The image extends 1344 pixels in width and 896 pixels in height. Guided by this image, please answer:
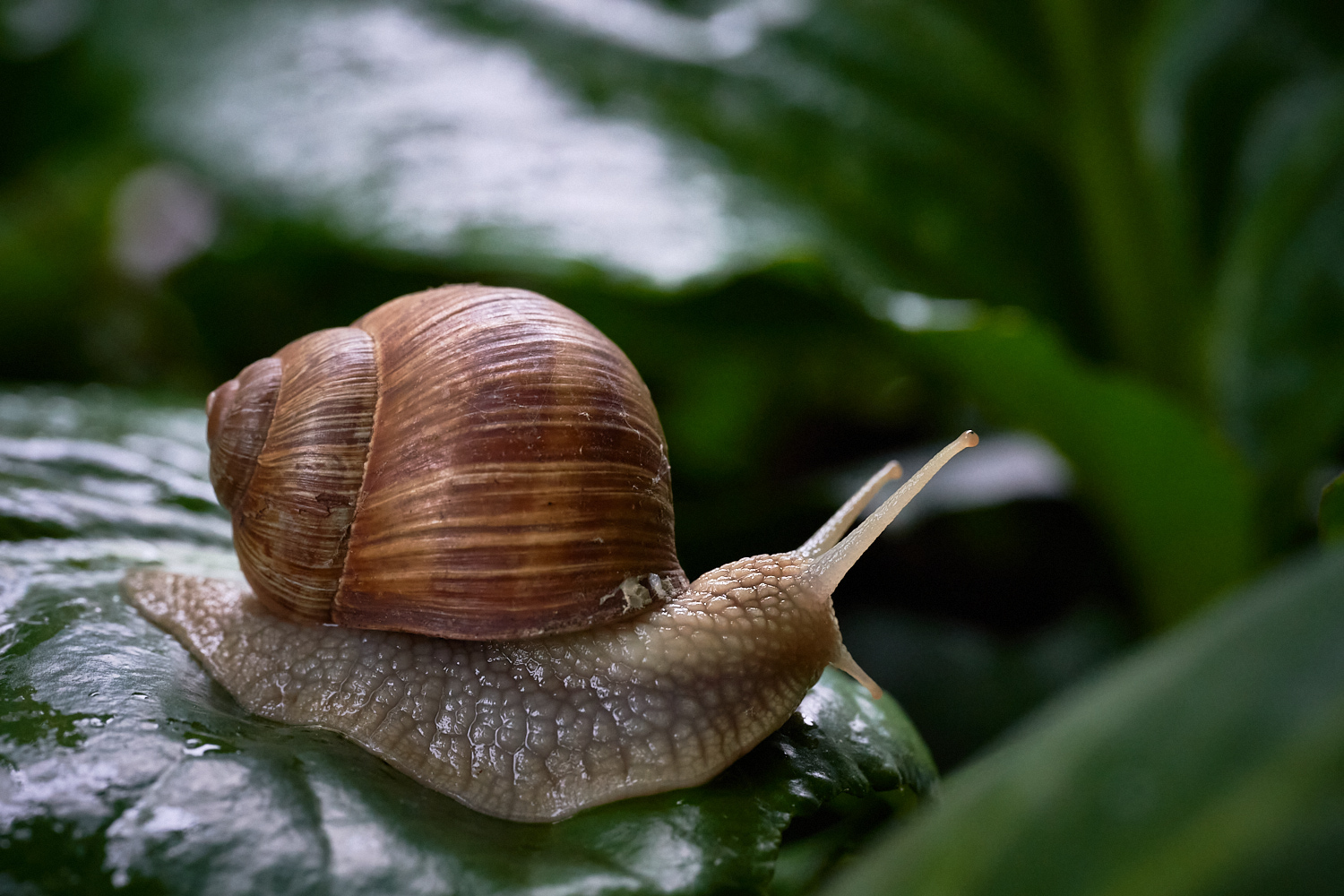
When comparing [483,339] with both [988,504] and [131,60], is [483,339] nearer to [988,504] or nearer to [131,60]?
[988,504]

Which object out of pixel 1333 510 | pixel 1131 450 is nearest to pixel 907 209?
pixel 1131 450

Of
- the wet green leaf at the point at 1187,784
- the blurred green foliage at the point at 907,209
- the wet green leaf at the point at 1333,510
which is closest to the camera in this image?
the wet green leaf at the point at 1187,784

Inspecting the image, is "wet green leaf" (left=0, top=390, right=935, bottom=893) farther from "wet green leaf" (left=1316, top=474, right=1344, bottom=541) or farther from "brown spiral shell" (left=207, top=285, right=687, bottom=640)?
"wet green leaf" (left=1316, top=474, right=1344, bottom=541)

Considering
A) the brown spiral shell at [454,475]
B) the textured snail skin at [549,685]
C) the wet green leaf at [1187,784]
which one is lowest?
the textured snail skin at [549,685]

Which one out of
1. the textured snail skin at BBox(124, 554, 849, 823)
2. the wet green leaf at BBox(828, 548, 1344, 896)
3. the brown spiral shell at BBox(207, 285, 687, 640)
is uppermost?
the wet green leaf at BBox(828, 548, 1344, 896)

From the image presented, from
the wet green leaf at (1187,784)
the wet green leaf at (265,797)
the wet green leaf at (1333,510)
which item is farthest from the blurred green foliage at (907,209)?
the wet green leaf at (1187,784)

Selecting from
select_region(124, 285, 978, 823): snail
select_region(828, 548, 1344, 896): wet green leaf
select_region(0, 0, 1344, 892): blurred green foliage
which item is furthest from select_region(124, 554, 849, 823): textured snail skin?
select_region(0, 0, 1344, 892): blurred green foliage

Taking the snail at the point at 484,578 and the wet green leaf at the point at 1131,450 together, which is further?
the wet green leaf at the point at 1131,450

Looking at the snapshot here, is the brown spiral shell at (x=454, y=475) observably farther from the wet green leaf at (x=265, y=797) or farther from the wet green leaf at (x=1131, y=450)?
the wet green leaf at (x=1131, y=450)
